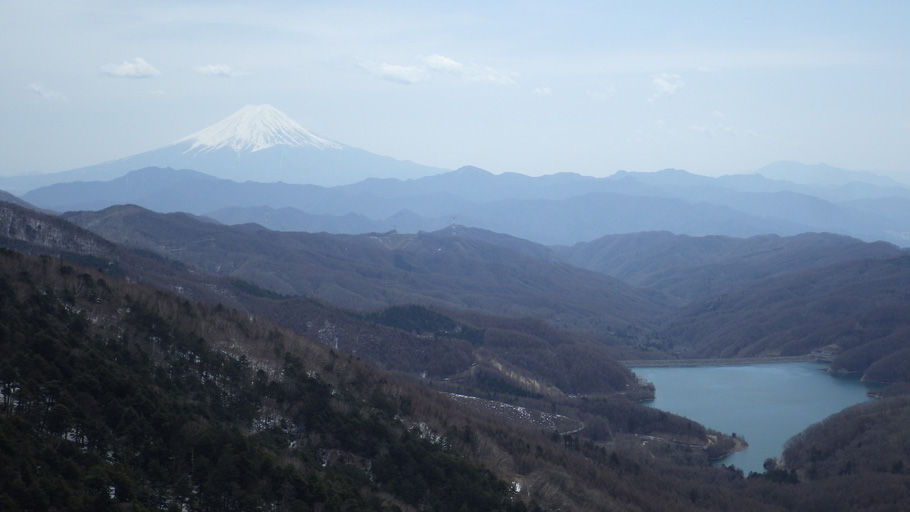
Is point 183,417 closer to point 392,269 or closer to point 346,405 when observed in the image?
point 346,405

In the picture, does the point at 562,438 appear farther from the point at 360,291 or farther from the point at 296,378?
the point at 360,291

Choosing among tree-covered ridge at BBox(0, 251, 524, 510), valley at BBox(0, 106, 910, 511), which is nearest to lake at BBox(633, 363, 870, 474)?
valley at BBox(0, 106, 910, 511)

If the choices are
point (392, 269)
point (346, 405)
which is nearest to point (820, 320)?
point (392, 269)

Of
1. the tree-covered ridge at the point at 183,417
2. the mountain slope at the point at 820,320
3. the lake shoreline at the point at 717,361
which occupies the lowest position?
the lake shoreline at the point at 717,361

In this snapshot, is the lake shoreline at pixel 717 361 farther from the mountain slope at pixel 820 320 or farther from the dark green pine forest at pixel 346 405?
the dark green pine forest at pixel 346 405

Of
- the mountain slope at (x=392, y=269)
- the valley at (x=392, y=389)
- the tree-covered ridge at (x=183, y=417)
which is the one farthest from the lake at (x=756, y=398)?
the tree-covered ridge at (x=183, y=417)

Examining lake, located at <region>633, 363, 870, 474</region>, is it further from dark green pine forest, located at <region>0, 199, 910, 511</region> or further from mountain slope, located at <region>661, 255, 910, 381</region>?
mountain slope, located at <region>661, 255, 910, 381</region>
